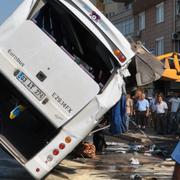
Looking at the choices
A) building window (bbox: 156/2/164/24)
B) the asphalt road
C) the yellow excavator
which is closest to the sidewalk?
the asphalt road

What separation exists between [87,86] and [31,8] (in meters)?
1.55

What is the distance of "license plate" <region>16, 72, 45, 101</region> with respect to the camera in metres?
8.50

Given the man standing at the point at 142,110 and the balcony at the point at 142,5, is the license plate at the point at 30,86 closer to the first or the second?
the man standing at the point at 142,110

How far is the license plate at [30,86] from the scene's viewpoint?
335 inches

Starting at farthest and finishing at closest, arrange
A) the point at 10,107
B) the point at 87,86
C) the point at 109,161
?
the point at 109,161 → the point at 10,107 → the point at 87,86

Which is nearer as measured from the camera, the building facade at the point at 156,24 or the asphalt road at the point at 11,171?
the asphalt road at the point at 11,171

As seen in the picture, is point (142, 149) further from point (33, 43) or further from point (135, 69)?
point (33, 43)

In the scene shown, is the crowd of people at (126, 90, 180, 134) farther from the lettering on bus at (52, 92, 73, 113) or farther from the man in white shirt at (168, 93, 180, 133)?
the lettering on bus at (52, 92, 73, 113)

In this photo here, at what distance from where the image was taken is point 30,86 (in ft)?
28.0

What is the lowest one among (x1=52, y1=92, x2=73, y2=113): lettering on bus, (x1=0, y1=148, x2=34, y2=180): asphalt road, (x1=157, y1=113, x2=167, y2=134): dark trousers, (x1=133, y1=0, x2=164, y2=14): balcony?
(x1=157, y1=113, x2=167, y2=134): dark trousers

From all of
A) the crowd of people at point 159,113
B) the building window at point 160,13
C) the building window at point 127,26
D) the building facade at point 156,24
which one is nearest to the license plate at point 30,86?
the crowd of people at point 159,113

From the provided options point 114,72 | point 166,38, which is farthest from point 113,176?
point 166,38

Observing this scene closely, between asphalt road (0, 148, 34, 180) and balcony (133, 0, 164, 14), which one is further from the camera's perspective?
balcony (133, 0, 164, 14)

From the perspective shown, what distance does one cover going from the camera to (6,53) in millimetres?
8656
